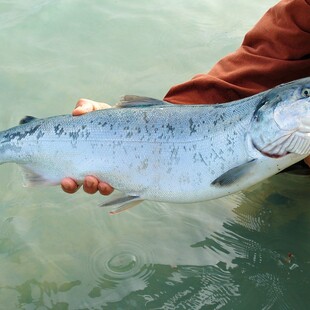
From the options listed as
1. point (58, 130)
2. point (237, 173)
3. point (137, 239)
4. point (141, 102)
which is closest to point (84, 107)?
point (58, 130)

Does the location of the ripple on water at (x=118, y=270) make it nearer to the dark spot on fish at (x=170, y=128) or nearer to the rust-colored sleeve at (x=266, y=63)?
the dark spot on fish at (x=170, y=128)

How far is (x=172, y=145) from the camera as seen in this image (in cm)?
298

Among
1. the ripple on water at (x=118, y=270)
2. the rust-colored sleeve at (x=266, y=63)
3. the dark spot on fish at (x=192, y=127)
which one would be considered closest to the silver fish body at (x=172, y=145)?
the dark spot on fish at (x=192, y=127)

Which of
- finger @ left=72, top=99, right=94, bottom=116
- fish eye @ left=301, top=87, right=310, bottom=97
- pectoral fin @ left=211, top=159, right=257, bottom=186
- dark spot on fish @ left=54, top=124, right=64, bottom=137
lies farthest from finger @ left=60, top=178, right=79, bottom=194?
fish eye @ left=301, top=87, right=310, bottom=97

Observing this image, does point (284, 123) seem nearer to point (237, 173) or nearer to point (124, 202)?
point (237, 173)

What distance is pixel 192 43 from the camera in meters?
5.91

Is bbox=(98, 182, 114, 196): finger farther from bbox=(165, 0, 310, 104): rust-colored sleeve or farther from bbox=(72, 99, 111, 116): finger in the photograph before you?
bbox=(165, 0, 310, 104): rust-colored sleeve

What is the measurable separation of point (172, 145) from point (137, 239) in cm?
91

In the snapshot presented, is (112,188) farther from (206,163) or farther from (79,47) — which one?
(79,47)

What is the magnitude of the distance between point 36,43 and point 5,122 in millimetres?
1430

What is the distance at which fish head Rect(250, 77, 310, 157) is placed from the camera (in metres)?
2.73

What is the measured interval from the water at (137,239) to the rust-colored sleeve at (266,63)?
0.72m

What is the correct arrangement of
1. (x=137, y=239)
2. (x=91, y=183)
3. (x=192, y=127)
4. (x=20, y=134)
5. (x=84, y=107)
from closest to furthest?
(x=192, y=127), (x=91, y=183), (x=20, y=134), (x=84, y=107), (x=137, y=239)

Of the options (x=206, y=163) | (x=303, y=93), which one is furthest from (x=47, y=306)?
(x=303, y=93)
